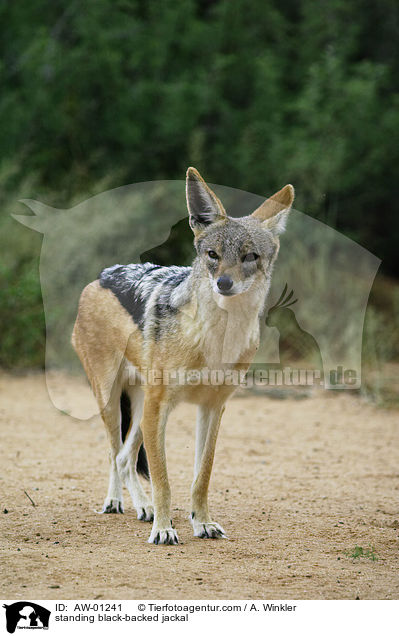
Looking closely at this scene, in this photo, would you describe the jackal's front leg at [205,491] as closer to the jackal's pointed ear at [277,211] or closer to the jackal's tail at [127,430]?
the jackal's tail at [127,430]

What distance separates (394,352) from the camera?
12.7 meters

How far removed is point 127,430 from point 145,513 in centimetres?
62

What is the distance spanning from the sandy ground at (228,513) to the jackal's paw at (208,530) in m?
0.05

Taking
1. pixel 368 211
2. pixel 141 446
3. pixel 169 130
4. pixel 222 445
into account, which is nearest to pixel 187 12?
pixel 169 130

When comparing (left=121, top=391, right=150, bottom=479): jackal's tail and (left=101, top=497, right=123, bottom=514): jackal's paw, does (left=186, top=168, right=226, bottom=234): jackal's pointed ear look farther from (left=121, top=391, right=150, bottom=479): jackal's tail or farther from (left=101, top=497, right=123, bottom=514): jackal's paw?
(left=101, top=497, right=123, bottom=514): jackal's paw

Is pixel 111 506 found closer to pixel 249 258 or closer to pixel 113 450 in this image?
pixel 113 450

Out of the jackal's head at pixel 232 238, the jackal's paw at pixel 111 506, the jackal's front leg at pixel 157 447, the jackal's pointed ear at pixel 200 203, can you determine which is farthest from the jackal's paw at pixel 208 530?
the jackal's pointed ear at pixel 200 203

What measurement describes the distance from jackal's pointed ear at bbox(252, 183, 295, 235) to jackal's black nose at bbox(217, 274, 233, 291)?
51cm

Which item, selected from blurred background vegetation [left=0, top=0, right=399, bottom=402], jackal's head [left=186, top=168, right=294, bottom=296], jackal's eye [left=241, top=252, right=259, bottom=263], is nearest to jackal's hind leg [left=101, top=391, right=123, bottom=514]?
jackal's head [left=186, top=168, right=294, bottom=296]

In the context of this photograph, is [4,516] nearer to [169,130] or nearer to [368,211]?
[169,130]

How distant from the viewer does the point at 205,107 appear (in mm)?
13930

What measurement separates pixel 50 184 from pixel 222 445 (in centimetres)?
734

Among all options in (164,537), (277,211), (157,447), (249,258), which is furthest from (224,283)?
(164,537)

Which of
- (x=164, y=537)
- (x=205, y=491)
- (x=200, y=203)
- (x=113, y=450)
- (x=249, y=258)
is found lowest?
(x=164, y=537)
